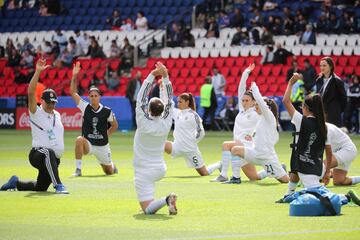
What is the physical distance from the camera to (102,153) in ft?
66.0

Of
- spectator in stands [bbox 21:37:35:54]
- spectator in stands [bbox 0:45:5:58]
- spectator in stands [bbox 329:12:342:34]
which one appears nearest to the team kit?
spectator in stands [bbox 329:12:342:34]

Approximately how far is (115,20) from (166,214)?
3355 centimetres

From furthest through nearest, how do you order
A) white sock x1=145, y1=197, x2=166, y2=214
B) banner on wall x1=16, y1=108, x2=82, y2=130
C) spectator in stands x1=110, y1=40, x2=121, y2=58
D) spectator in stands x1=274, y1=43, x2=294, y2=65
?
spectator in stands x1=110, y1=40, x2=121, y2=58 → banner on wall x1=16, y1=108, x2=82, y2=130 → spectator in stands x1=274, y1=43, x2=294, y2=65 → white sock x1=145, y1=197, x2=166, y2=214

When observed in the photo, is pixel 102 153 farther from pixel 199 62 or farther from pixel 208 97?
pixel 199 62

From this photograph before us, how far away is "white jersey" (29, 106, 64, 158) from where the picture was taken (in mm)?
16000

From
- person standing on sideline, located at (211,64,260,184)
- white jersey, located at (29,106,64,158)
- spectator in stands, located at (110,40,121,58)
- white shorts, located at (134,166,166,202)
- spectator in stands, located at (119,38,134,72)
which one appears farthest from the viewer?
spectator in stands, located at (110,40,121,58)

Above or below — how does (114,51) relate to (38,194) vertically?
below

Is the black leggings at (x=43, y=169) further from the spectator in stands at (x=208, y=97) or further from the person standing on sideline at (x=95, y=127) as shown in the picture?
the spectator in stands at (x=208, y=97)

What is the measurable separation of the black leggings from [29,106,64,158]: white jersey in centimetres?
16

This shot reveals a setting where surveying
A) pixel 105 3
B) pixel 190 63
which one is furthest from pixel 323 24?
pixel 105 3

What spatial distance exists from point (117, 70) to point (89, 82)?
4.15ft

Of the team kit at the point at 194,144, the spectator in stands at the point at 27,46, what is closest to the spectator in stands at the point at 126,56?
the spectator in stands at the point at 27,46

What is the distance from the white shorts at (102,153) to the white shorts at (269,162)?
11.3ft

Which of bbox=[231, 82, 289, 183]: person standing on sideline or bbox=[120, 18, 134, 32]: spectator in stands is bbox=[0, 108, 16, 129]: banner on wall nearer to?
bbox=[120, 18, 134, 32]: spectator in stands
